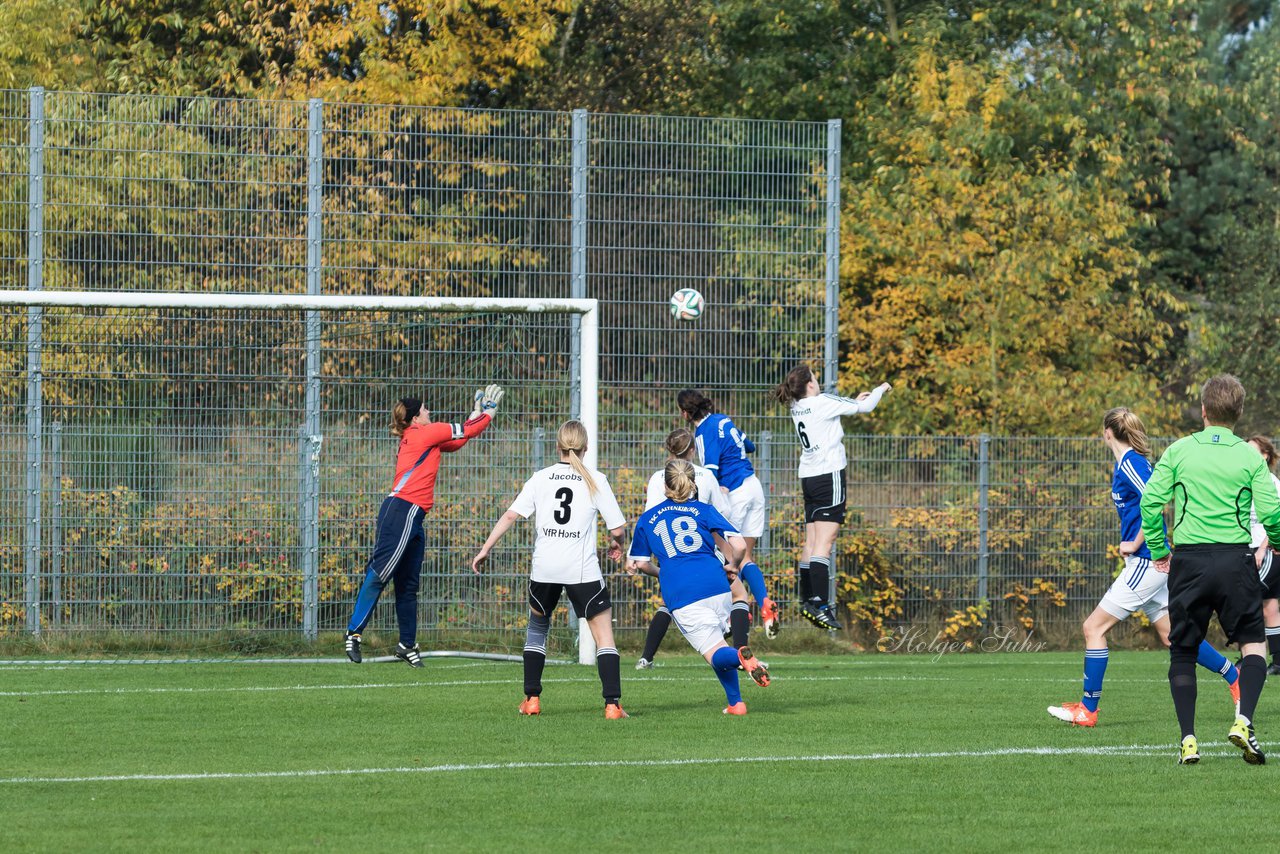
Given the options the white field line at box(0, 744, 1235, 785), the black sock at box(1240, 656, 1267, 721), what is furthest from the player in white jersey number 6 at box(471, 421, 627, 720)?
the black sock at box(1240, 656, 1267, 721)

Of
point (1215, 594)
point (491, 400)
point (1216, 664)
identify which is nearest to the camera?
point (1215, 594)

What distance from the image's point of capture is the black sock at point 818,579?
1377 cm

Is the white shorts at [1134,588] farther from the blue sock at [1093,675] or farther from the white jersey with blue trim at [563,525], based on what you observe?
the white jersey with blue trim at [563,525]

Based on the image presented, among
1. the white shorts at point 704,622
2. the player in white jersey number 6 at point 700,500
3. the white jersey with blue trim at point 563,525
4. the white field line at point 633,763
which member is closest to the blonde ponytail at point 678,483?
the white jersey with blue trim at point 563,525

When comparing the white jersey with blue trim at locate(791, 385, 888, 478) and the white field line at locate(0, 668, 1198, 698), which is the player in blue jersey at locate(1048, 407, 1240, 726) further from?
the white jersey with blue trim at locate(791, 385, 888, 478)

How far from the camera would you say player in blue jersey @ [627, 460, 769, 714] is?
10.2m

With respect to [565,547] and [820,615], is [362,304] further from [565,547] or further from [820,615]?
[820,615]

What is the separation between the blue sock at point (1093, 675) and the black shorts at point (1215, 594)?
1813 mm

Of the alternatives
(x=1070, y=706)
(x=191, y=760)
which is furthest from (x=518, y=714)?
(x=1070, y=706)

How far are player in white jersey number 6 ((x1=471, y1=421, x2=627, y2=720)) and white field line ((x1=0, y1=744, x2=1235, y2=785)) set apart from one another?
6.32ft

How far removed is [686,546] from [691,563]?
0.36ft

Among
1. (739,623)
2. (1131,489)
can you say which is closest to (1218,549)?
(1131,489)

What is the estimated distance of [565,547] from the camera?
1035 cm

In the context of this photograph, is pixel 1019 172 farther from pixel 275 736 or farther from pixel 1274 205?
pixel 275 736
